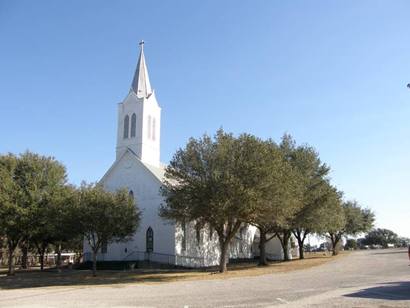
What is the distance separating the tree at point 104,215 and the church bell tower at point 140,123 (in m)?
14.0

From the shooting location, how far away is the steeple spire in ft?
180

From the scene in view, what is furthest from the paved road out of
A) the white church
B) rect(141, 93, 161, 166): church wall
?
rect(141, 93, 161, 166): church wall

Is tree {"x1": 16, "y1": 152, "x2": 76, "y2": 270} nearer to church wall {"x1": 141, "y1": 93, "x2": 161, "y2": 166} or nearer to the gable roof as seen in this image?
the gable roof

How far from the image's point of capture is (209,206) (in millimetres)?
34250

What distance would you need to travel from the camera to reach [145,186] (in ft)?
164

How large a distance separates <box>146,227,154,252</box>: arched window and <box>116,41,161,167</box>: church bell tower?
7.76 m

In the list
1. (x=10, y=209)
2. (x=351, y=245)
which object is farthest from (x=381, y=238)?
(x=10, y=209)

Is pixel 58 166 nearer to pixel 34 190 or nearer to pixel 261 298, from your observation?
pixel 34 190

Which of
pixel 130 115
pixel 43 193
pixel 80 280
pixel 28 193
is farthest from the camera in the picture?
pixel 130 115

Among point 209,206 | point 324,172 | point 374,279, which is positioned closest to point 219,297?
point 374,279

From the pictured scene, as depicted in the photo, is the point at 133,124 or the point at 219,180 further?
the point at 133,124

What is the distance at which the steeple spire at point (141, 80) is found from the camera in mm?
54750

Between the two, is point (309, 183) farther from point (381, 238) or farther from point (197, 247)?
point (381, 238)

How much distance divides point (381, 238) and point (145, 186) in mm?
96514
